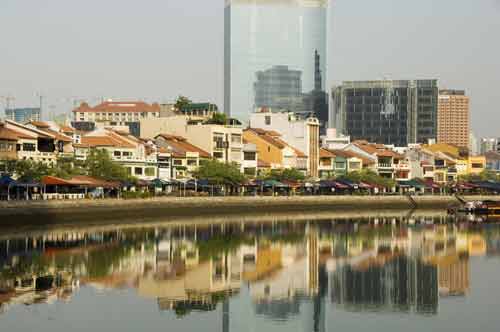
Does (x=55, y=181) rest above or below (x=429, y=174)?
below

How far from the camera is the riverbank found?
68.2 meters

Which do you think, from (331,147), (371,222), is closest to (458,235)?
(371,222)

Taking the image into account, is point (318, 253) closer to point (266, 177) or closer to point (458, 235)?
point (458, 235)

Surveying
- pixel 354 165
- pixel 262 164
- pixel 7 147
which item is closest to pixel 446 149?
pixel 354 165

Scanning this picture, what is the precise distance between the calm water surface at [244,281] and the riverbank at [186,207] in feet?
10.5

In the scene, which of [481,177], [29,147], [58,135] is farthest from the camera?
[481,177]

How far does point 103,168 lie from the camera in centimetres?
8688

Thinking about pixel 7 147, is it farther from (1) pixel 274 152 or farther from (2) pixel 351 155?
(2) pixel 351 155

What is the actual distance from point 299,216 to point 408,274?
1750 inches

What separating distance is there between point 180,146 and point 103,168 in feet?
65.6

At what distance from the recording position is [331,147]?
14238 centimetres

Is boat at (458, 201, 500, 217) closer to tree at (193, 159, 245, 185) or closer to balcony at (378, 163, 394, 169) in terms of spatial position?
tree at (193, 159, 245, 185)

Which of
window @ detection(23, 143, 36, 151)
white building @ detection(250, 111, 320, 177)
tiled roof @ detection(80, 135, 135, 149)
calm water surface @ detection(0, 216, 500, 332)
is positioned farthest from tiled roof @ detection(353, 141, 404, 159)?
calm water surface @ detection(0, 216, 500, 332)

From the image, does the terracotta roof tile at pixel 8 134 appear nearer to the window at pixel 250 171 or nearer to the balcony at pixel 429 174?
the window at pixel 250 171
